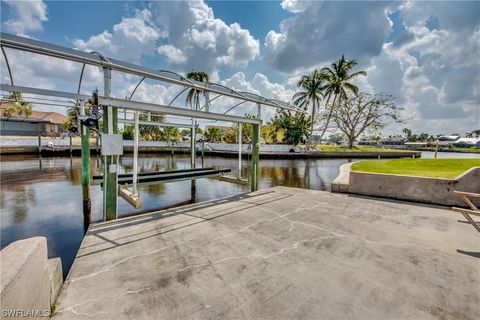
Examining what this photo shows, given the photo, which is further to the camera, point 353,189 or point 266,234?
point 353,189

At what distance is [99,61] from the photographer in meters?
4.58

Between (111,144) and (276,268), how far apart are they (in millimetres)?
4241

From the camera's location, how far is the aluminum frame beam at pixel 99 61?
3.68 metres

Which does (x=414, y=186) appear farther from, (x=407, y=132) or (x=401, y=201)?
(x=407, y=132)

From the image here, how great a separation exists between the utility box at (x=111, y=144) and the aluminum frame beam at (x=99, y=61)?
4.87 feet

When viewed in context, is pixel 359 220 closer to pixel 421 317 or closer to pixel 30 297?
pixel 421 317

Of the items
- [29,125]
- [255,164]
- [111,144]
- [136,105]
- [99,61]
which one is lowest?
[255,164]

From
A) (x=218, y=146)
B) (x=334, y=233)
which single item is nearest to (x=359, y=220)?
(x=334, y=233)

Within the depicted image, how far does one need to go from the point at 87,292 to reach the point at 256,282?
6.94 feet

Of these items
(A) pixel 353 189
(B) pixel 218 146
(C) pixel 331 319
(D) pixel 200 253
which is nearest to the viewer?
(C) pixel 331 319

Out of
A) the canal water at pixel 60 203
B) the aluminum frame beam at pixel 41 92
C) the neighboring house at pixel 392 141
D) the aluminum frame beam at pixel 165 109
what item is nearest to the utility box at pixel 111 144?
the aluminum frame beam at pixel 165 109

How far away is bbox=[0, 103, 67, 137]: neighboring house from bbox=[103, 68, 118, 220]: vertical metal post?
43.6 metres

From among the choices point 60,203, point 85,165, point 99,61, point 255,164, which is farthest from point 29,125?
point 99,61

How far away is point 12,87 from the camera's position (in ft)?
14.9
